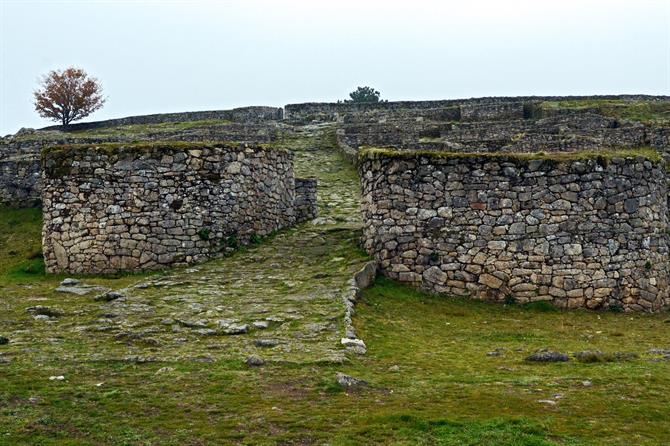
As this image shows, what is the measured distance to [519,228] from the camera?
1653cm

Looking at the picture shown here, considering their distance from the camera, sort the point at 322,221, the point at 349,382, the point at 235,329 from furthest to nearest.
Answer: the point at 322,221 → the point at 235,329 → the point at 349,382

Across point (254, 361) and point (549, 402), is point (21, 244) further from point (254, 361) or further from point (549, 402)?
point (549, 402)

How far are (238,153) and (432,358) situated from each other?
28.7 ft

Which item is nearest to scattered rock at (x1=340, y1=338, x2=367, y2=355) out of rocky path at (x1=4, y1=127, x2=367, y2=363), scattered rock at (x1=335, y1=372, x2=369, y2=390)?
rocky path at (x1=4, y1=127, x2=367, y2=363)

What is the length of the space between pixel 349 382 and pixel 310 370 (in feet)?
2.58

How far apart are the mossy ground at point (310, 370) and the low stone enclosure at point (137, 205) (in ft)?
A: 2.86

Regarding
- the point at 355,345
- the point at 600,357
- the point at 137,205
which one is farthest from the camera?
the point at 137,205

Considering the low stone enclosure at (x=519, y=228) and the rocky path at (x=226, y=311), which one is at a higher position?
the low stone enclosure at (x=519, y=228)

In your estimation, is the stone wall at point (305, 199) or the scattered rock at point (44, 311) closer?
the scattered rock at point (44, 311)

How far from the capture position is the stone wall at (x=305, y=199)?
21344 millimetres

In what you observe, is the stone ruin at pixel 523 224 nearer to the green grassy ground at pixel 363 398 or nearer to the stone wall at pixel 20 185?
Result: the green grassy ground at pixel 363 398

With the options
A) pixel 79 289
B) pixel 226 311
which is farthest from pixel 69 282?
pixel 226 311

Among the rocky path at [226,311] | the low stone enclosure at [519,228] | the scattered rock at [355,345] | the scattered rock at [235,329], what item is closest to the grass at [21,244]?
the rocky path at [226,311]

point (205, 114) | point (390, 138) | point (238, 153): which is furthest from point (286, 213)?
point (205, 114)
